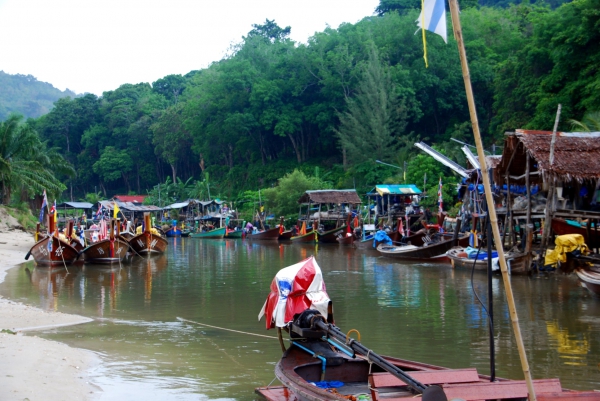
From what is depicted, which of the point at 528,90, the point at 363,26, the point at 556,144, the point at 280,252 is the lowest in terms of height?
the point at 280,252

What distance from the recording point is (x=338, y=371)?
7.32 meters

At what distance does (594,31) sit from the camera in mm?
29016

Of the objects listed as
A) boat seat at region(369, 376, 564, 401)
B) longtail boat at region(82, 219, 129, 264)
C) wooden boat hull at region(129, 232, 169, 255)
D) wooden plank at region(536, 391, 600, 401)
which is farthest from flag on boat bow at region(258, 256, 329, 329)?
wooden boat hull at region(129, 232, 169, 255)

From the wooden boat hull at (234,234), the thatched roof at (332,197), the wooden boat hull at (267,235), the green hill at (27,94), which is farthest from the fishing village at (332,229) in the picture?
the green hill at (27,94)

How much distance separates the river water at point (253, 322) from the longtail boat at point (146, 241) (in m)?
6.76

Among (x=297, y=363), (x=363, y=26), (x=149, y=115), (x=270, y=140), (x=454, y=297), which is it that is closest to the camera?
(x=297, y=363)

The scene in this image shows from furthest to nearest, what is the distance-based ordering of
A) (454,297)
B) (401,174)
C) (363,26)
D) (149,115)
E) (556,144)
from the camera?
(149,115)
(363,26)
(401,174)
(556,144)
(454,297)

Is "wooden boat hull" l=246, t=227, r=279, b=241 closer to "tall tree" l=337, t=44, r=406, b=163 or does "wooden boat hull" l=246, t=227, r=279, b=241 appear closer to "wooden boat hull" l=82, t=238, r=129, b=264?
"tall tree" l=337, t=44, r=406, b=163

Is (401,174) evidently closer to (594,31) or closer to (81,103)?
(594,31)

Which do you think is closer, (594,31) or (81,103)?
(594,31)

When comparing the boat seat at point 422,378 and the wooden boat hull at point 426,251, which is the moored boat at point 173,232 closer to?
the wooden boat hull at point 426,251

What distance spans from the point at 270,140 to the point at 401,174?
2077 cm

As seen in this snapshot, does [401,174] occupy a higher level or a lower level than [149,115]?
lower

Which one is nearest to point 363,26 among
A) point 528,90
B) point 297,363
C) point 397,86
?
Answer: point 397,86
